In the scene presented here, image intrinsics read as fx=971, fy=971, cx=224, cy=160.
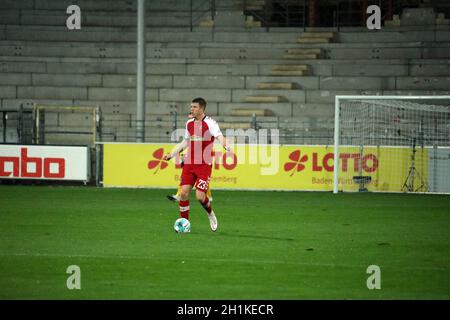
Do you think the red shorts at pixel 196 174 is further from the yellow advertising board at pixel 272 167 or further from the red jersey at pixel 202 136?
the yellow advertising board at pixel 272 167

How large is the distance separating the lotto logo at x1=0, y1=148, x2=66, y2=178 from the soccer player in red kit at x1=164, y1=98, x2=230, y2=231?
40.5 ft

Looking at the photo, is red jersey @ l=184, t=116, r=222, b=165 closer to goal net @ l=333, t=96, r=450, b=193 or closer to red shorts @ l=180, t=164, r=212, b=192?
red shorts @ l=180, t=164, r=212, b=192

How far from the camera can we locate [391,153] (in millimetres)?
26500

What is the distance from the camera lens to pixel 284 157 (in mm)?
26781

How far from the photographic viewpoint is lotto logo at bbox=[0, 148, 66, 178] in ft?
90.9

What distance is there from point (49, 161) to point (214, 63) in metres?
9.26

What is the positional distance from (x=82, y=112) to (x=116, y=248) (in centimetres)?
2091

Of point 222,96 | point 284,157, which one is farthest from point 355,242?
point 222,96

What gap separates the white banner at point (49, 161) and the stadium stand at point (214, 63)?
174 inches

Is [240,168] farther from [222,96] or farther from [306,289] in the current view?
[306,289]

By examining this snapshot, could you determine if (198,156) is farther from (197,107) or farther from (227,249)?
(227,249)

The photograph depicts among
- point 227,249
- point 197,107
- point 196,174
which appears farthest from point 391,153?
point 227,249

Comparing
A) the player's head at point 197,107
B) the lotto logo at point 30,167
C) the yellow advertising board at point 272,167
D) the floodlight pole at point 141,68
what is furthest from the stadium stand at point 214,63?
the player's head at point 197,107

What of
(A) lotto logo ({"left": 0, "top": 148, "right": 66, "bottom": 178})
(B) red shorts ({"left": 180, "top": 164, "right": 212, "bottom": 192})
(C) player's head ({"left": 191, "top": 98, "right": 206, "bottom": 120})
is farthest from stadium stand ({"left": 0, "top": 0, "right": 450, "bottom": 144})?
(C) player's head ({"left": 191, "top": 98, "right": 206, "bottom": 120})
